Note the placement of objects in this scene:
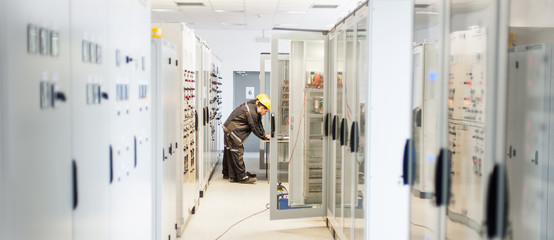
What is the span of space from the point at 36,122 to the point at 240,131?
6.64 meters

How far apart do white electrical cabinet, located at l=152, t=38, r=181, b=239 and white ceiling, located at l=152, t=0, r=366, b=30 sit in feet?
17.0

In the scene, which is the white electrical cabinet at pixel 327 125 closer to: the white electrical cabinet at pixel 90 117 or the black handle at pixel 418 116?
the black handle at pixel 418 116

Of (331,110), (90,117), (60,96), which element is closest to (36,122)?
(60,96)

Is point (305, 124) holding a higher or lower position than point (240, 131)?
higher

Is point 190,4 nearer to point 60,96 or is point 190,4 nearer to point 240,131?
point 240,131

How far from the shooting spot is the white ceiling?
379 inches

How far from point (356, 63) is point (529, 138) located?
147 centimetres

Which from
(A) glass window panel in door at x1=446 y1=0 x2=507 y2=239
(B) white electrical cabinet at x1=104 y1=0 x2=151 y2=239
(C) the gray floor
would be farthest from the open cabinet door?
(A) glass window panel in door at x1=446 y1=0 x2=507 y2=239

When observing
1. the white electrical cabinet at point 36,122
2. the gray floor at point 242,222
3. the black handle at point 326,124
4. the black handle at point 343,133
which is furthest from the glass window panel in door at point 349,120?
the white electrical cabinet at point 36,122

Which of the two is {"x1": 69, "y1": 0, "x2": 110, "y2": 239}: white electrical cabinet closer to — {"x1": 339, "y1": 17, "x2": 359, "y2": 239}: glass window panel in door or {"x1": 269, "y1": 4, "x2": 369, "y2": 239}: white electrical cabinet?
{"x1": 269, "y1": 4, "x2": 369, "y2": 239}: white electrical cabinet

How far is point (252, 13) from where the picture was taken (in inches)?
425

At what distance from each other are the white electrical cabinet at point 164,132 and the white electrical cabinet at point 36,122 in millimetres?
2031

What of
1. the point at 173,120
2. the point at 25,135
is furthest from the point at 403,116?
the point at 25,135

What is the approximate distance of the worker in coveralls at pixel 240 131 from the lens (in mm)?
8148
